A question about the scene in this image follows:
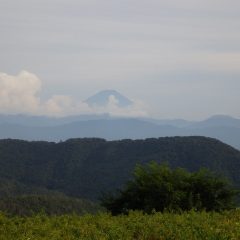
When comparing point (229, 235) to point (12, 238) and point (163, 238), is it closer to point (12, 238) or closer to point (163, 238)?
point (163, 238)

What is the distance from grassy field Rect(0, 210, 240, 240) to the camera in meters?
12.4

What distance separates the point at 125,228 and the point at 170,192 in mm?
13452

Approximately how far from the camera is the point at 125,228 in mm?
13859

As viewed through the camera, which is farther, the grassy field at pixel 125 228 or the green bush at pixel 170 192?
the green bush at pixel 170 192

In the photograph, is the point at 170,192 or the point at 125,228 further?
the point at 170,192

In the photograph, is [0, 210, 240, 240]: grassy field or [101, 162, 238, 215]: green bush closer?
[0, 210, 240, 240]: grassy field

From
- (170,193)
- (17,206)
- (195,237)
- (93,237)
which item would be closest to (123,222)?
(93,237)

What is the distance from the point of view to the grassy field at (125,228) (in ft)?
40.8

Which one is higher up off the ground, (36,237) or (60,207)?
(36,237)

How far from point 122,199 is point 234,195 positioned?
669 cm

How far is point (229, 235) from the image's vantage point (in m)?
11.6

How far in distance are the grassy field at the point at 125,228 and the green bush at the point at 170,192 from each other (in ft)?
33.0

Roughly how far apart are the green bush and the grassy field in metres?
10.1

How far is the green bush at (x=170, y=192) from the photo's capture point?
26734 mm
